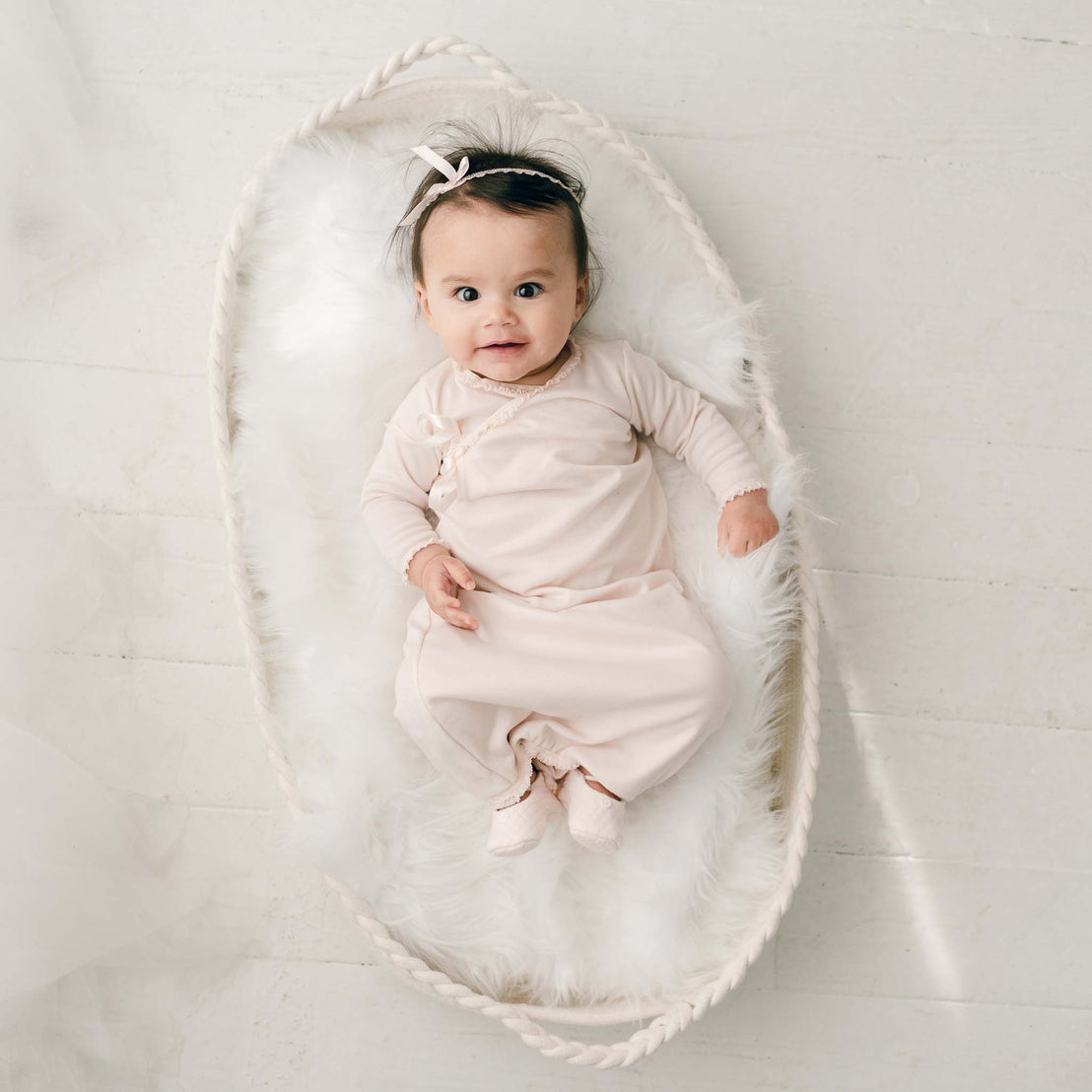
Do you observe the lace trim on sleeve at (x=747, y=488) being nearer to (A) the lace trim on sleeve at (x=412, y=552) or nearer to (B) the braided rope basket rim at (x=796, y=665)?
(B) the braided rope basket rim at (x=796, y=665)

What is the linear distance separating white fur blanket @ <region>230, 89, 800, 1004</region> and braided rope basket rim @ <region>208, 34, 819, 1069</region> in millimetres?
20

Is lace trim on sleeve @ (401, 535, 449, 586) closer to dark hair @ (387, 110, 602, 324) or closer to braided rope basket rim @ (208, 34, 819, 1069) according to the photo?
braided rope basket rim @ (208, 34, 819, 1069)

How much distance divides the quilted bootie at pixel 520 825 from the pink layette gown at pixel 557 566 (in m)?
0.02

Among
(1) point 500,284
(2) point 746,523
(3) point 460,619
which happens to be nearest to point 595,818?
(3) point 460,619

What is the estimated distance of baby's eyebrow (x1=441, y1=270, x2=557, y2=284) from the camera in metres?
1.15

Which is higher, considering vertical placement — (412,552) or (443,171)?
(443,171)

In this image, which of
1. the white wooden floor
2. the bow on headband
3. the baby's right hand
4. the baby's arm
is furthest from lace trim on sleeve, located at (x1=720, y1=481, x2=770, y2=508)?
the bow on headband

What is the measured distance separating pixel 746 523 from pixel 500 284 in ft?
1.36

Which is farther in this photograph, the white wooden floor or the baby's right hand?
the white wooden floor

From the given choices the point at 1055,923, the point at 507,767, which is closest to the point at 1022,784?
the point at 1055,923

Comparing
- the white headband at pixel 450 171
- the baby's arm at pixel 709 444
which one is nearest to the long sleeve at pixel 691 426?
the baby's arm at pixel 709 444

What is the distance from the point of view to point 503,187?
116 centimetres

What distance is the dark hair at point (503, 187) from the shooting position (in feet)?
3.81

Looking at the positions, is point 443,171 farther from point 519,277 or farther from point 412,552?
point 412,552
